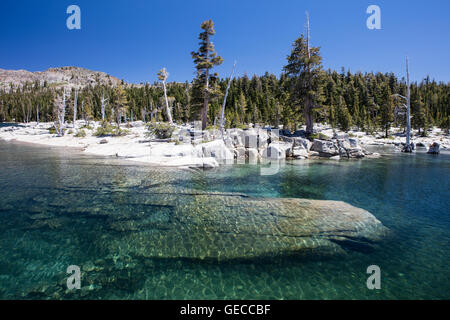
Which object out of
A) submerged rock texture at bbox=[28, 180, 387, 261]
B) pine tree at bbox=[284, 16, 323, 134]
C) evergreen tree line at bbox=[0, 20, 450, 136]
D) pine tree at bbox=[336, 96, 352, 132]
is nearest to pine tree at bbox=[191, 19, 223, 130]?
evergreen tree line at bbox=[0, 20, 450, 136]

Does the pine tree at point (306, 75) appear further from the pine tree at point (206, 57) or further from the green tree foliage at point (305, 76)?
the pine tree at point (206, 57)

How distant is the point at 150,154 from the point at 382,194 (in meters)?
18.8

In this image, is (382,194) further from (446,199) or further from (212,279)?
(212,279)

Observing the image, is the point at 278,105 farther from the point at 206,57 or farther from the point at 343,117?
the point at 206,57

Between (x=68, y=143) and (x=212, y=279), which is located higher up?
(x=68, y=143)

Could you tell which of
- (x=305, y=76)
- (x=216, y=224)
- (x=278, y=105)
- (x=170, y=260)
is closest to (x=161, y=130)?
(x=305, y=76)

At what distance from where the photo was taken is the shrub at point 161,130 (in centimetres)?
2920

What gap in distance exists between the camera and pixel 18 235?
6191 millimetres

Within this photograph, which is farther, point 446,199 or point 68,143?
point 68,143

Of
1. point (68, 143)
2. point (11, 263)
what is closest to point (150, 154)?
point (11, 263)

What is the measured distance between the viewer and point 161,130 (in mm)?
29453

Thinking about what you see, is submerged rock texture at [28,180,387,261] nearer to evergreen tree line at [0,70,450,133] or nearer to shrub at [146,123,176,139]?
shrub at [146,123,176,139]
